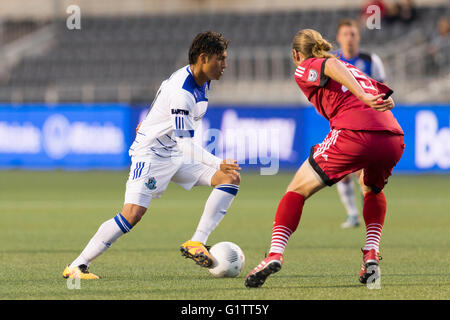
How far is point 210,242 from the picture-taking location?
9.30m

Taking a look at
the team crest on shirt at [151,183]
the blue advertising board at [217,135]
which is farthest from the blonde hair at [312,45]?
the blue advertising board at [217,135]

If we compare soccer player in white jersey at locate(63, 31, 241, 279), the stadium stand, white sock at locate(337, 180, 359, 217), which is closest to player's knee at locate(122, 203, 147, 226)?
soccer player in white jersey at locate(63, 31, 241, 279)

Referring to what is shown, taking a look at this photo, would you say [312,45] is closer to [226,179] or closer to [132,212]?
[226,179]

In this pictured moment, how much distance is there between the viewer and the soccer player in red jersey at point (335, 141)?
607 cm

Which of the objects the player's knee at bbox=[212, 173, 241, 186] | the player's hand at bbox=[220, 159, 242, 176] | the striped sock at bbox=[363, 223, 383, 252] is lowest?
the striped sock at bbox=[363, 223, 383, 252]

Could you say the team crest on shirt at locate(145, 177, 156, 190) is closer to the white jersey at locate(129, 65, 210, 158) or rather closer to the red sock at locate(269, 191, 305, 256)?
the white jersey at locate(129, 65, 210, 158)

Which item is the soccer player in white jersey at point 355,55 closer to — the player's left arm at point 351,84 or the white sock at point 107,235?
the player's left arm at point 351,84

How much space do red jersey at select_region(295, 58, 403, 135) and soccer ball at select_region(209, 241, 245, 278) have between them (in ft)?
4.45

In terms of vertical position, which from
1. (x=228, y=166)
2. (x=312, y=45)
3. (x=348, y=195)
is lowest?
(x=348, y=195)

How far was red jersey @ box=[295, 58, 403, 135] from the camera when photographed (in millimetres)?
6125

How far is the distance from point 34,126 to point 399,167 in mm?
9482

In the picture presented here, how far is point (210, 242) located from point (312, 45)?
3.50 meters

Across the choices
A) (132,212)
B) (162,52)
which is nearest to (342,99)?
(132,212)
